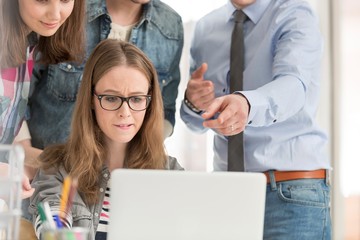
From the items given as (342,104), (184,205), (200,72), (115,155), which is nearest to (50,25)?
(115,155)

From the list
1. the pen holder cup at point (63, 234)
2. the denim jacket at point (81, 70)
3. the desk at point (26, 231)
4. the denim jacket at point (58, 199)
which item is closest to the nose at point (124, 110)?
the denim jacket at point (58, 199)

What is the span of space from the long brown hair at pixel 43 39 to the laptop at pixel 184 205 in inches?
27.2

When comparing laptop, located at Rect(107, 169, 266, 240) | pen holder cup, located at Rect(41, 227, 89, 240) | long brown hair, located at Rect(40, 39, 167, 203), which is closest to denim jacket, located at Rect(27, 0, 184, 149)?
long brown hair, located at Rect(40, 39, 167, 203)

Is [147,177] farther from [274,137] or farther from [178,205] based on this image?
[274,137]

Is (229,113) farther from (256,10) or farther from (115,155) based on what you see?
(256,10)

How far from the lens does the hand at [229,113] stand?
5.07 ft

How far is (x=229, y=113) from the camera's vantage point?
5.11ft

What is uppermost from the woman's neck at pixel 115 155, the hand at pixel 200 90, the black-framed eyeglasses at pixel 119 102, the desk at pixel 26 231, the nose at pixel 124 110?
the hand at pixel 200 90

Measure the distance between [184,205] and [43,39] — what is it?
32.8 inches

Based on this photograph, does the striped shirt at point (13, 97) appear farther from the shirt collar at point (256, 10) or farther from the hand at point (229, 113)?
the shirt collar at point (256, 10)

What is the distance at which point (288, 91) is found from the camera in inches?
67.3

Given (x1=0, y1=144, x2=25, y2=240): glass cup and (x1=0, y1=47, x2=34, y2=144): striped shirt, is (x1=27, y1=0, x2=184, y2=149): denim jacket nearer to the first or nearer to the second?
(x1=0, y1=47, x2=34, y2=144): striped shirt

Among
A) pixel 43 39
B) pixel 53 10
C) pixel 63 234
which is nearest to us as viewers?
pixel 63 234

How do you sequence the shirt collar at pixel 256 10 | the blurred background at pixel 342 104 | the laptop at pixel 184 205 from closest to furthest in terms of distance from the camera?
the laptop at pixel 184 205
the shirt collar at pixel 256 10
the blurred background at pixel 342 104
